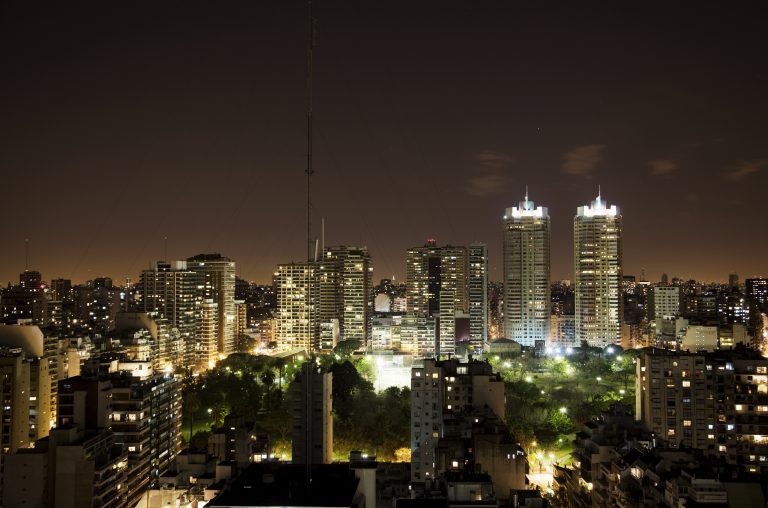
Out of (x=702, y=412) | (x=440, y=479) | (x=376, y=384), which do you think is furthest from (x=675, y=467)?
(x=376, y=384)

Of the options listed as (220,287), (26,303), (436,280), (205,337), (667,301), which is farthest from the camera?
(667,301)

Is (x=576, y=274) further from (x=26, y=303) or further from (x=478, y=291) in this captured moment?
(x=26, y=303)

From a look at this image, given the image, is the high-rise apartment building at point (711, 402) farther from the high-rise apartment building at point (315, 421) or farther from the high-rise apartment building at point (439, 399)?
the high-rise apartment building at point (315, 421)

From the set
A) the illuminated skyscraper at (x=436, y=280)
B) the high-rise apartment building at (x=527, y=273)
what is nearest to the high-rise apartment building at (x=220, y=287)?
the illuminated skyscraper at (x=436, y=280)

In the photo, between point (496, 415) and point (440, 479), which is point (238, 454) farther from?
point (496, 415)

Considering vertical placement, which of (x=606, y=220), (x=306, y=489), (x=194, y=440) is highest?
(x=606, y=220)

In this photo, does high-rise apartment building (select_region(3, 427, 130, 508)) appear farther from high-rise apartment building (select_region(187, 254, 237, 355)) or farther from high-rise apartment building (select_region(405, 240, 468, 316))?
high-rise apartment building (select_region(405, 240, 468, 316))

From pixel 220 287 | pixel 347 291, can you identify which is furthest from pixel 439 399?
pixel 347 291
